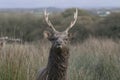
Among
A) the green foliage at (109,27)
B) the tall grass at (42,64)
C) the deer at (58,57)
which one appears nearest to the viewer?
the deer at (58,57)

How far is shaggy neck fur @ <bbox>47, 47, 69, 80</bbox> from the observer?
20.3 feet

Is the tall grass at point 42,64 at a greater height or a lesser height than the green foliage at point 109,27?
greater

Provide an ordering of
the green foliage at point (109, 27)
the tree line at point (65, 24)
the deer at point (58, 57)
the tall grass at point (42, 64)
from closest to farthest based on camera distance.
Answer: the deer at point (58, 57) < the tall grass at point (42, 64) < the tree line at point (65, 24) < the green foliage at point (109, 27)

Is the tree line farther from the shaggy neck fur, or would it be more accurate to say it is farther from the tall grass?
the shaggy neck fur

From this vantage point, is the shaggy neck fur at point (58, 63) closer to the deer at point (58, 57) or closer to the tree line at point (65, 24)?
the deer at point (58, 57)

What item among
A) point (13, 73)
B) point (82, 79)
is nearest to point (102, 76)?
point (82, 79)

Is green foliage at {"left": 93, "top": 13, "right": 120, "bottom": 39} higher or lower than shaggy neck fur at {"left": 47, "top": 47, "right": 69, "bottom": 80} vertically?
lower

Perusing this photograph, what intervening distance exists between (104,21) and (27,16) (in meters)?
4.66

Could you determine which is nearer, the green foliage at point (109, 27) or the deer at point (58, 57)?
the deer at point (58, 57)

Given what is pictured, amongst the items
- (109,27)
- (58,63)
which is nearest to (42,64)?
(58,63)

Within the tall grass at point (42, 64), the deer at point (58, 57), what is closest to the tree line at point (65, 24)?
the tall grass at point (42, 64)

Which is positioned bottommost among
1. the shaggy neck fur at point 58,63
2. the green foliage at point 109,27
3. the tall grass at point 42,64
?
the green foliage at point 109,27

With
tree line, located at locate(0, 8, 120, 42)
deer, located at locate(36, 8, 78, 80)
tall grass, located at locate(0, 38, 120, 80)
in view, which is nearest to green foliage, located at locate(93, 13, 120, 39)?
tree line, located at locate(0, 8, 120, 42)

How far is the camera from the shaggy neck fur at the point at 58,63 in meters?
6.20
